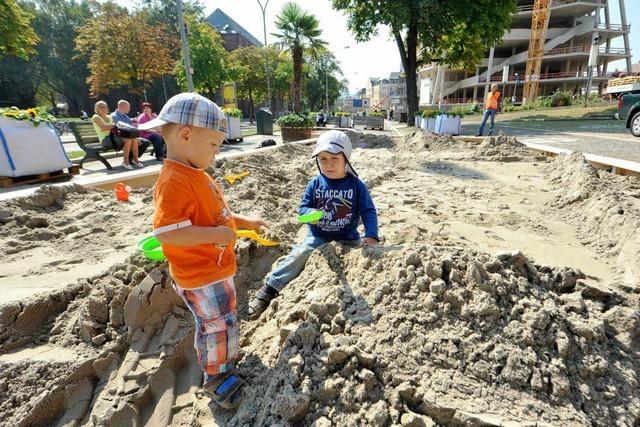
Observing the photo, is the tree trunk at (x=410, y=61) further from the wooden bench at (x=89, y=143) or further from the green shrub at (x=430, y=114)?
the wooden bench at (x=89, y=143)

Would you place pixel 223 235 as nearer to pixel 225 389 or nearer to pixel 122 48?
pixel 225 389

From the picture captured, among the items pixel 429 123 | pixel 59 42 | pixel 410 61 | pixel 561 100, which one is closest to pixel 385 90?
pixel 561 100

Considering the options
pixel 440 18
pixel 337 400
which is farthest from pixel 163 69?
pixel 337 400

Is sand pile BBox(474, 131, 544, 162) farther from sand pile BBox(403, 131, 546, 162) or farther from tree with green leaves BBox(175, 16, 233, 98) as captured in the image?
tree with green leaves BBox(175, 16, 233, 98)

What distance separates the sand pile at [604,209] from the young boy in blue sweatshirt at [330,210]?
1.89 meters

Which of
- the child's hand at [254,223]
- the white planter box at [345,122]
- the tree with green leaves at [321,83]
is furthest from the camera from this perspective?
the tree with green leaves at [321,83]

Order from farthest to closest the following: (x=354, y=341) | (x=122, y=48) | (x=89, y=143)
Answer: (x=122, y=48), (x=89, y=143), (x=354, y=341)

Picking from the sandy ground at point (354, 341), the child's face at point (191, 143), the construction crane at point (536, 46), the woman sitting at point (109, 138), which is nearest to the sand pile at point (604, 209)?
the sandy ground at point (354, 341)

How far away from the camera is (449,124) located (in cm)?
1305

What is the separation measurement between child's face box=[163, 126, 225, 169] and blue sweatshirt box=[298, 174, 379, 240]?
972 millimetres

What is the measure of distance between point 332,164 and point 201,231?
1177 millimetres

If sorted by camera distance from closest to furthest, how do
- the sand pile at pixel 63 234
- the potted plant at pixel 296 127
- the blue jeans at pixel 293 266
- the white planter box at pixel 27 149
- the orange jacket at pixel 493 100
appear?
1. the blue jeans at pixel 293 266
2. the sand pile at pixel 63 234
3. the white planter box at pixel 27 149
4. the orange jacket at pixel 493 100
5. the potted plant at pixel 296 127

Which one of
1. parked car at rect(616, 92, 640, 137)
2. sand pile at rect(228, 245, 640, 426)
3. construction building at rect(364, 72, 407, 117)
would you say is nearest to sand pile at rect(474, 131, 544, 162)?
parked car at rect(616, 92, 640, 137)

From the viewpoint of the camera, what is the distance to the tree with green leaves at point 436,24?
14.9m
